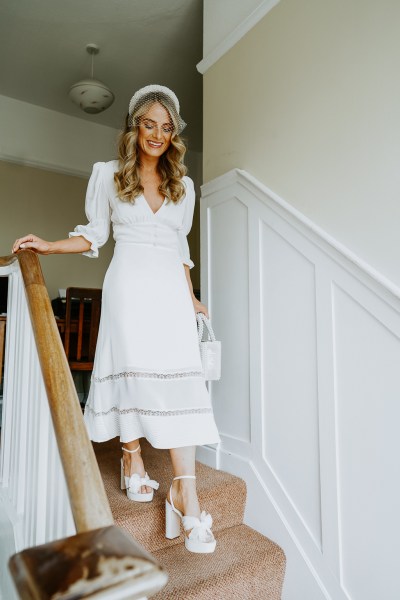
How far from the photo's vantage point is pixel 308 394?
1643 millimetres

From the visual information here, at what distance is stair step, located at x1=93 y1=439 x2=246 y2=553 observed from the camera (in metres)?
1.48

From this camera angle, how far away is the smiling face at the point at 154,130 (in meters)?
1.64

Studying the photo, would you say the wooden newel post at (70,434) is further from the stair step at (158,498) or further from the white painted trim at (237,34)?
the white painted trim at (237,34)

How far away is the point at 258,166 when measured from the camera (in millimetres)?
2043

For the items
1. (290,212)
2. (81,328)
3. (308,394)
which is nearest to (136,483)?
(308,394)

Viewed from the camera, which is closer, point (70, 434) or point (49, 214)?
point (70, 434)

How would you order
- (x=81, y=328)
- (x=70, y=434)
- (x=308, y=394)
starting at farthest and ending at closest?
1. (x=81, y=328)
2. (x=308, y=394)
3. (x=70, y=434)

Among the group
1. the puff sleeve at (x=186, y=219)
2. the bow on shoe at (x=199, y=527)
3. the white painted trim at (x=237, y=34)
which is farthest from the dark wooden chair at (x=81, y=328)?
the bow on shoe at (x=199, y=527)

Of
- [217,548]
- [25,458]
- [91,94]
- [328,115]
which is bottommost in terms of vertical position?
[217,548]

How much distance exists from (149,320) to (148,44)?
9.03ft

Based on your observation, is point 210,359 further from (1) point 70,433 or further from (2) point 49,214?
(2) point 49,214

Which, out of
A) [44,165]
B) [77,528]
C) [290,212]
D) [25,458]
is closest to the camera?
[77,528]

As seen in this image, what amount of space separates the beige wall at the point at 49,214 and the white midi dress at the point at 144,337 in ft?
10.1

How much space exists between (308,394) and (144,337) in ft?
2.08
